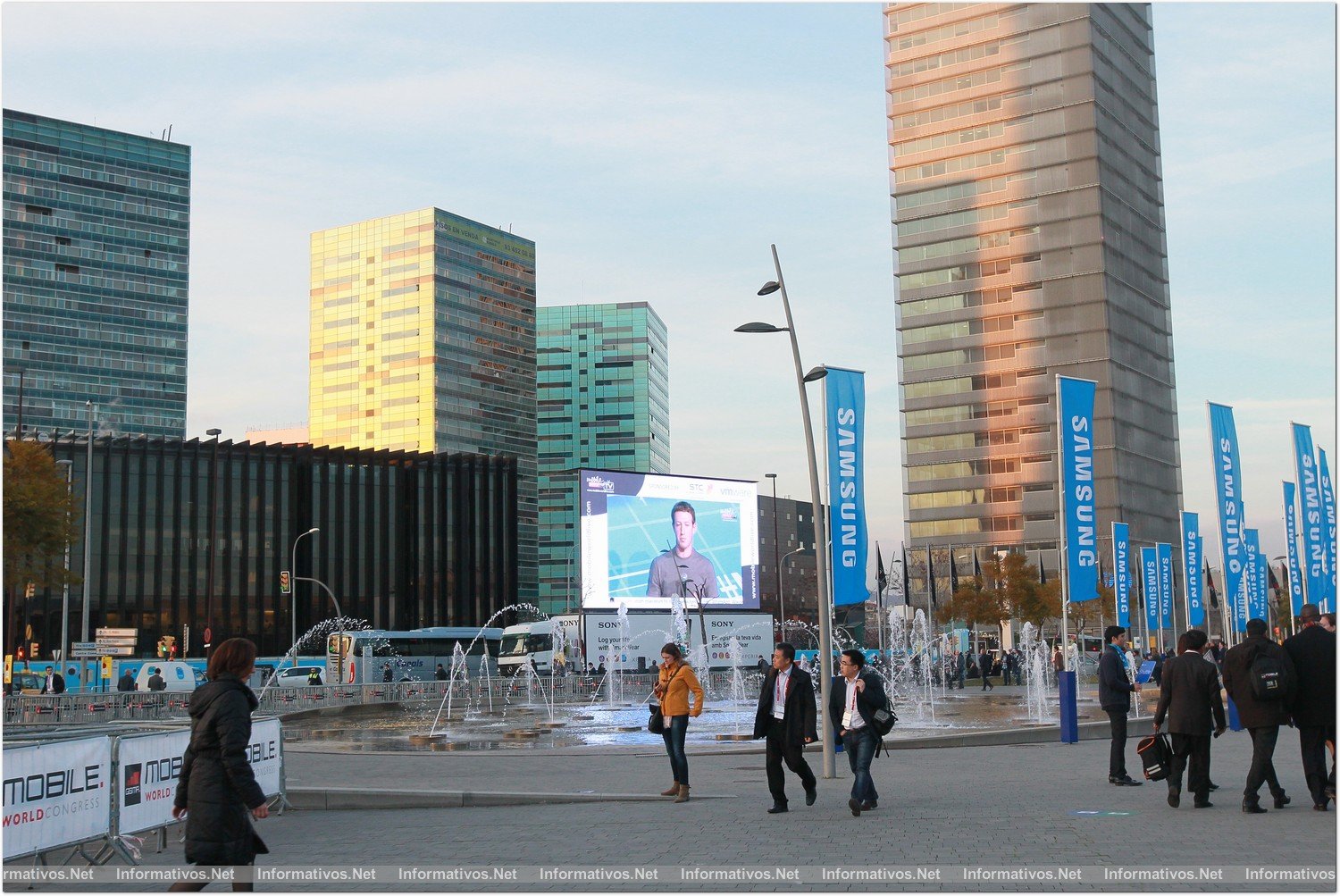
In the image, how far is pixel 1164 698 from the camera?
12.8 meters

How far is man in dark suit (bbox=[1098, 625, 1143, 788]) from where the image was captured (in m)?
15.1

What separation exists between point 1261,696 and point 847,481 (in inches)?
544

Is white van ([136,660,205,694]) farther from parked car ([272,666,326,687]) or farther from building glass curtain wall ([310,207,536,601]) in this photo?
building glass curtain wall ([310,207,536,601])

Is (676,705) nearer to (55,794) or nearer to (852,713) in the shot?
(852,713)

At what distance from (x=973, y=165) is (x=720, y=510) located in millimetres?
62731

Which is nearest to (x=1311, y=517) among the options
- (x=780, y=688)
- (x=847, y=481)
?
(x=847, y=481)

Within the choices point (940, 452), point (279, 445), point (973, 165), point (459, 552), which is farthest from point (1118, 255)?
point (279, 445)

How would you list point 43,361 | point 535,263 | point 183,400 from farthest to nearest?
point 535,263, point 183,400, point 43,361

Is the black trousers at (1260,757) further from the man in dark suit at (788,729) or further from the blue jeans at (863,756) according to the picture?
the man in dark suit at (788,729)

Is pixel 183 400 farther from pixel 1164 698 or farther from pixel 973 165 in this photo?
pixel 1164 698

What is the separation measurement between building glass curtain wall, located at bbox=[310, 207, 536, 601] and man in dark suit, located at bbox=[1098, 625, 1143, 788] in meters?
143

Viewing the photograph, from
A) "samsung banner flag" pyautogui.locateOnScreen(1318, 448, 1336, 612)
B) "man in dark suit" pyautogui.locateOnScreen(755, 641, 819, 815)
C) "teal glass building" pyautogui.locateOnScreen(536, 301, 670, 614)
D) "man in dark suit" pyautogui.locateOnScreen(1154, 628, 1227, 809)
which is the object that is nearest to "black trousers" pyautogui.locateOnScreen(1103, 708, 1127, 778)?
"man in dark suit" pyautogui.locateOnScreen(1154, 628, 1227, 809)

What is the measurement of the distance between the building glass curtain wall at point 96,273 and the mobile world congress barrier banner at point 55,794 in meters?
127

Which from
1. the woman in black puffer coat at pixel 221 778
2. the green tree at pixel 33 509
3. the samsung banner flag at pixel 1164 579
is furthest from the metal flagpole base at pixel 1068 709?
the samsung banner flag at pixel 1164 579
